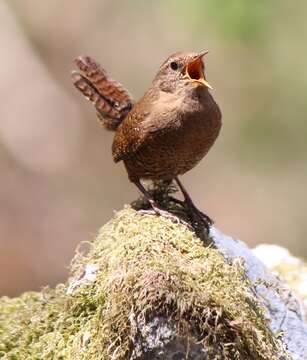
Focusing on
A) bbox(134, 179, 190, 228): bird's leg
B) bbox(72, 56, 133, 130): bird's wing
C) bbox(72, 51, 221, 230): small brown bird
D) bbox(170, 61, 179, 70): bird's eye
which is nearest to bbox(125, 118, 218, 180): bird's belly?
bbox(72, 51, 221, 230): small brown bird

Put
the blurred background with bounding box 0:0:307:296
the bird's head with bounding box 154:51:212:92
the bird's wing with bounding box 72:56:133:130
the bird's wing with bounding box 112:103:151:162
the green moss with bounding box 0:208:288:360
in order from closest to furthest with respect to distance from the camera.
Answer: the green moss with bounding box 0:208:288:360 → the bird's wing with bounding box 112:103:151:162 → the bird's head with bounding box 154:51:212:92 → the bird's wing with bounding box 72:56:133:130 → the blurred background with bounding box 0:0:307:296

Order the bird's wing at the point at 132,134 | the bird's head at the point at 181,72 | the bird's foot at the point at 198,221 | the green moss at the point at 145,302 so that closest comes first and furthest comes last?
the green moss at the point at 145,302, the bird's foot at the point at 198,221, the bird's wing at the point at 132,134, the bird's head at the point at 181,72

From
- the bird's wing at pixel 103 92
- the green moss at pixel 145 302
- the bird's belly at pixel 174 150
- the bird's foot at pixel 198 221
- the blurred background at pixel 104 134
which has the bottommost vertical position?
the green moss at pixel 145 302

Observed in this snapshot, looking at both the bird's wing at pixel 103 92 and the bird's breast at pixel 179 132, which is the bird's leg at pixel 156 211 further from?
the bird's wing at pixel 103 92

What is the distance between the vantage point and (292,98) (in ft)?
34.8

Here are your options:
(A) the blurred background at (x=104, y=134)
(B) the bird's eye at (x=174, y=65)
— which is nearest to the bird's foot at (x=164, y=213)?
(B) the bird's eye at (x=174, y=65)

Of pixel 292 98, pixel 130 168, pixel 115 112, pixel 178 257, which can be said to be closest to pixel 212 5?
pixel 292 98

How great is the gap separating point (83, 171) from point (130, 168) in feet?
26.4

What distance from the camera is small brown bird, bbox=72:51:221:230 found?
4324 mm

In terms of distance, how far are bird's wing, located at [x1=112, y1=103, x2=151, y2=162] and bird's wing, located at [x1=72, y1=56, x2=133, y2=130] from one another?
0.54 metres

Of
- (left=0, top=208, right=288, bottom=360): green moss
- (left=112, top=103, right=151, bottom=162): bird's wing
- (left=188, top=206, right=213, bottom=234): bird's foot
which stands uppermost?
(left=112, top=103, right=151, bottom=162): bird's wing

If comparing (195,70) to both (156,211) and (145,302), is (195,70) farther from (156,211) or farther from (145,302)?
(145,302)

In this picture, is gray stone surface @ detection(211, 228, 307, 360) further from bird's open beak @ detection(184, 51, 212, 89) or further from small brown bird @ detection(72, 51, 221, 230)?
bird's open beak @ detection(184, 51, 212, 89)

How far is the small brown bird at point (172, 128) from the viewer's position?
4324mm
